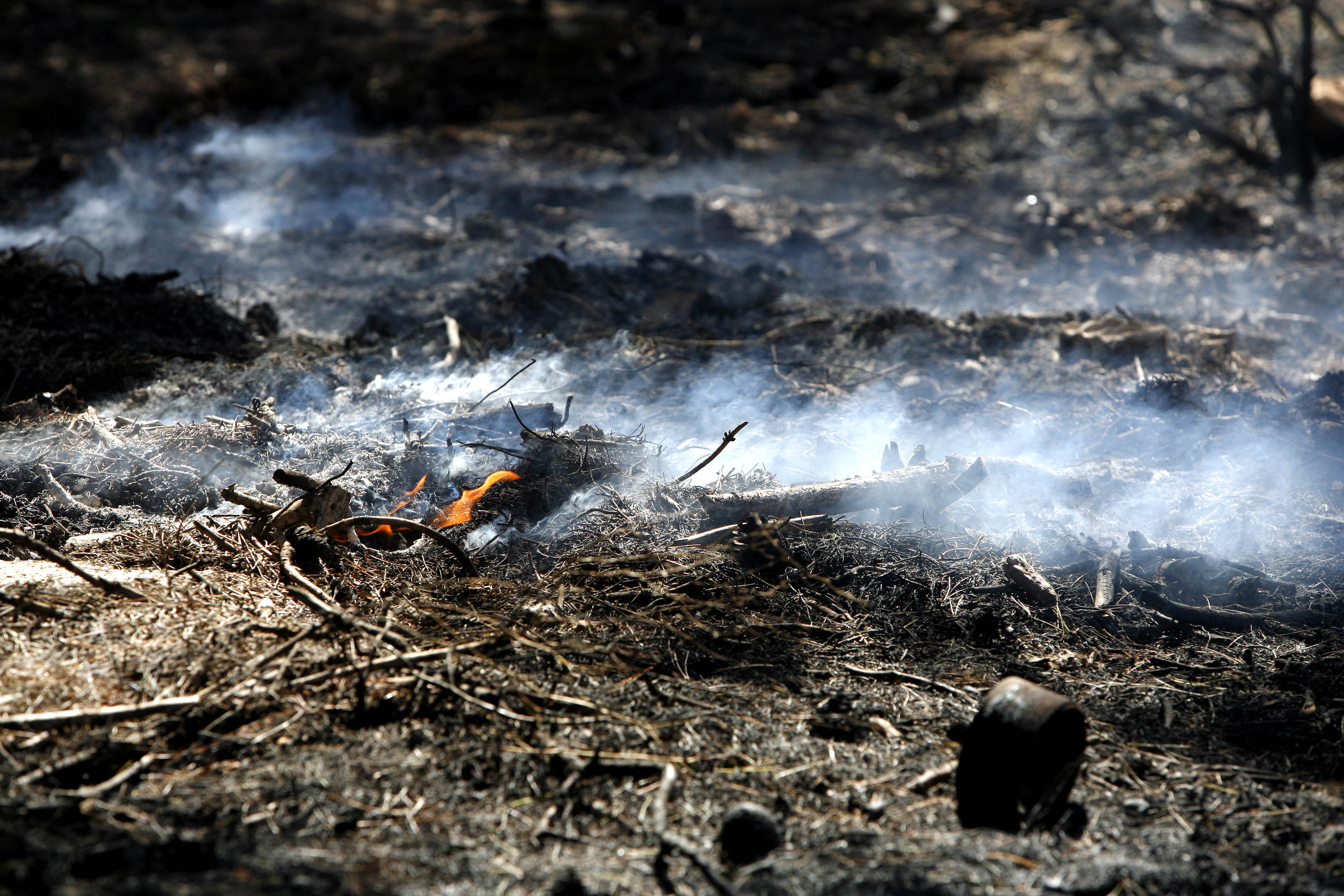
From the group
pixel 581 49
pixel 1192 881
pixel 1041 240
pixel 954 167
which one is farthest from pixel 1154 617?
pixel 581 49

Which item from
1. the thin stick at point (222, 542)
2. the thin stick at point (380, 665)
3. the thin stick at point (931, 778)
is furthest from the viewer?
the thin stick at point (222, 542)

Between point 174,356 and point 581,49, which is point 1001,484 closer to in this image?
point 174,356

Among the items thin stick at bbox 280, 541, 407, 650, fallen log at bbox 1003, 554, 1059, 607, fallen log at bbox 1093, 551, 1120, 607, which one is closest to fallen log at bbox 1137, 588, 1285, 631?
fallen log at bbox 1093, 551, 1120, 607

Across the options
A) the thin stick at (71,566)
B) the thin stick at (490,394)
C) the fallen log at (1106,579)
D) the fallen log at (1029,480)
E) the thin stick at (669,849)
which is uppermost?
the thin stick at (71,566)

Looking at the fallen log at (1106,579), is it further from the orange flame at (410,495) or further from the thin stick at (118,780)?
the thin stick at (118,780)

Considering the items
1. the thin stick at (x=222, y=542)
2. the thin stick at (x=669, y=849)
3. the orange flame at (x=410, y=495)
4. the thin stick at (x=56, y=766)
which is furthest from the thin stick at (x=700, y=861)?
the orange flame at (x=410, y=495)

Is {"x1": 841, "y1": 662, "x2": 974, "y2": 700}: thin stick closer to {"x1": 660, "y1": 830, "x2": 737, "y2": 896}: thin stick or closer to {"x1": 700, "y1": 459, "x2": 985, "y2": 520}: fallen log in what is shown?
{"x1": 700, "y1": 459, "x2": 985, "y2": 520}: fallen log

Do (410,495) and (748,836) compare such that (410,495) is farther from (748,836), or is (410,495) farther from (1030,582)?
(1030,582)

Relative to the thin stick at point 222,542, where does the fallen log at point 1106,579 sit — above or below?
below
